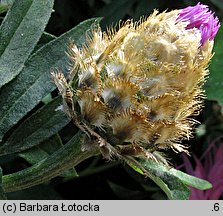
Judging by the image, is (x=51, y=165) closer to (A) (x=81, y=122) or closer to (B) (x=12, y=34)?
(A) (x=81, y=122)

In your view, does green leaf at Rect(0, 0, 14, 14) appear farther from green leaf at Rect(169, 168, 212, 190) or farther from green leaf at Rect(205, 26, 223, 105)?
green leaf at Rect(205, 26, 223, 105)

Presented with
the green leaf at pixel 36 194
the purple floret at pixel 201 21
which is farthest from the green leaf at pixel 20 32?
the green leaf at pixel 36 194

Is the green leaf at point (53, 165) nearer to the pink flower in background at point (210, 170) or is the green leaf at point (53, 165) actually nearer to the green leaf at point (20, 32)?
the green leaf at point (20, 32)

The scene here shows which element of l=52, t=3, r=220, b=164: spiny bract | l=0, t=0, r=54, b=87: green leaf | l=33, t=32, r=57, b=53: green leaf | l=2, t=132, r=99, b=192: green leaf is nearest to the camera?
l=52, t=3, r=220, b=164: spiny bract

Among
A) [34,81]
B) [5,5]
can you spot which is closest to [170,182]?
[34,81]

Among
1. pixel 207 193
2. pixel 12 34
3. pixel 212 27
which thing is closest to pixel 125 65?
pixel 212 27

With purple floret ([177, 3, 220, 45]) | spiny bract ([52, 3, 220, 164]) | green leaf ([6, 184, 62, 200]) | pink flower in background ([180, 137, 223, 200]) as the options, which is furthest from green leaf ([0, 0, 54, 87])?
pink flower in background ([180, 137, 223, 200])
